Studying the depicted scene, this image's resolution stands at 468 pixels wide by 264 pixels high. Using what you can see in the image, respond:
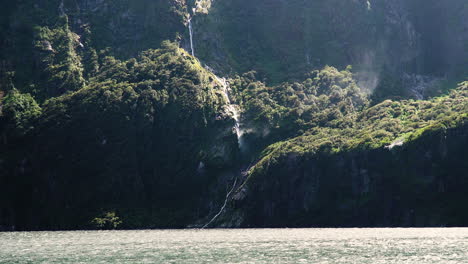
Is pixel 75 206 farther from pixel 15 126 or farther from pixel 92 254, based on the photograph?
pixel 92 254

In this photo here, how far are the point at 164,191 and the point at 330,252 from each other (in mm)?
111135

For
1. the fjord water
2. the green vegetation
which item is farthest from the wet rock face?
the fjord water

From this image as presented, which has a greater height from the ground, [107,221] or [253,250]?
[107,221]

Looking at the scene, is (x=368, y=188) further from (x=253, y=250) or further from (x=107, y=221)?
(x=253, y=250)

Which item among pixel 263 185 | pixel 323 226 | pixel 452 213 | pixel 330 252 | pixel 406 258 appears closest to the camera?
pixel 406 258

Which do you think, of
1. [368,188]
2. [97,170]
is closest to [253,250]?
[368,188]

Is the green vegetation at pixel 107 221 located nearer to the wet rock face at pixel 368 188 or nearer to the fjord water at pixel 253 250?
the wet rock face at pixel 368 188

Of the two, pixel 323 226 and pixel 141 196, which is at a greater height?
pixel 141 196

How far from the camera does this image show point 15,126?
194250 millimetres

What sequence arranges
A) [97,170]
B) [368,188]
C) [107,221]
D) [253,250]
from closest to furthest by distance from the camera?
[253,250]
[368,188]
[107,221]
[97,170]

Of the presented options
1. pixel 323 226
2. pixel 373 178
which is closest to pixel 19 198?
pixel 323 226

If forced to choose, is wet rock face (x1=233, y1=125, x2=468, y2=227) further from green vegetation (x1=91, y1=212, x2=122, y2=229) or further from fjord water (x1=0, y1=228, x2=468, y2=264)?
fjord water (x1=0, y1=228, x2=468, y2=264)

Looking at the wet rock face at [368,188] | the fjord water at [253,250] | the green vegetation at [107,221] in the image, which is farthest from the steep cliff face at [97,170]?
the fjord water at [253,250]

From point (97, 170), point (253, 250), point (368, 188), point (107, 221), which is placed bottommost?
point (253, 250)
